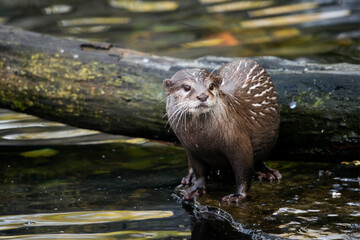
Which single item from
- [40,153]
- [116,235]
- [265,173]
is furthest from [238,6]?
[116,235]

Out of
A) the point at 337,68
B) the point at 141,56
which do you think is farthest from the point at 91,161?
the point at 337,68

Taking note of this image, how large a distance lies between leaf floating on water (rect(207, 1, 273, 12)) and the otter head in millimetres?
7786

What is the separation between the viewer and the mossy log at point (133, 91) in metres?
4.93

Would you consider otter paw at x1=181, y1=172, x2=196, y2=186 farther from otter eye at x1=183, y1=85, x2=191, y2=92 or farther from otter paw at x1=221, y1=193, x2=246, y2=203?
otter eye at x1=183, y1=85, x2=191, y2=92

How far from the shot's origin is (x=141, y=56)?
5.63 m

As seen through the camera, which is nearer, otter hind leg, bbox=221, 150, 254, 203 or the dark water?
the dark water

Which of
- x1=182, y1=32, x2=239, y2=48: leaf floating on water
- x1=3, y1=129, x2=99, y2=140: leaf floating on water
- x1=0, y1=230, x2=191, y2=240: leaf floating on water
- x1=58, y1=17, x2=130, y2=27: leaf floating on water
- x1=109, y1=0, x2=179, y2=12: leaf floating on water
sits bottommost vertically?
x1=0, y1=230, x2=191, y2=240: leaf floating on water

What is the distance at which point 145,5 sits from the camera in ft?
39.8

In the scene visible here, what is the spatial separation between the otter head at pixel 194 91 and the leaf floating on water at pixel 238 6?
7786mm

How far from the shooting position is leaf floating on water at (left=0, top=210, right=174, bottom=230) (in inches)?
168

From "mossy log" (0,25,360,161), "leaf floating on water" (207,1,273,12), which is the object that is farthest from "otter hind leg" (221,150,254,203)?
"leaf floating on water" (207,1,273,12)

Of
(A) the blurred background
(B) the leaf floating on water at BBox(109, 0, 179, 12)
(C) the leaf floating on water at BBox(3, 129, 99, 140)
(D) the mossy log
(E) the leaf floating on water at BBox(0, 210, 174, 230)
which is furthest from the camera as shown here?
(B) the leaf floating on water at BBox(109, 0, 179, 12)

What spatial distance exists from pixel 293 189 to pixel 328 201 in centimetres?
33

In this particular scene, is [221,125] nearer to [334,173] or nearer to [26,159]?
[334,173]
